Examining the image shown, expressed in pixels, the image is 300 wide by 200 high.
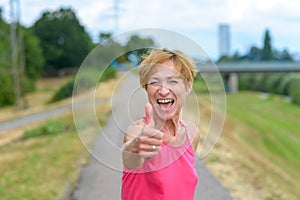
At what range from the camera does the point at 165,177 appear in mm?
2299

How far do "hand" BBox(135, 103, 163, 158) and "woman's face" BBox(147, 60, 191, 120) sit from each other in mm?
168

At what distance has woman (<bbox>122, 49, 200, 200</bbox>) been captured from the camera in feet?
6.44

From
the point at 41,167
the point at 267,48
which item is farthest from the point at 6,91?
the point at 267,48

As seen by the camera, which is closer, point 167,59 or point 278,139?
point 167,59

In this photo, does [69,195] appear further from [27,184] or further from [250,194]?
[250,194]

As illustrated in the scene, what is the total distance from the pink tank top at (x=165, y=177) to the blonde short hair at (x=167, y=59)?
1.10ft

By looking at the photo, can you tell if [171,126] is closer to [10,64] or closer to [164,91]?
[164,91]

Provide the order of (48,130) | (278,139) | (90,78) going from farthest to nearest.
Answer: (278,139)
(48,130)
(90,78)

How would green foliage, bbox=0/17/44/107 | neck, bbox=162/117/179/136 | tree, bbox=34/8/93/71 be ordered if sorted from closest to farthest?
neck, bbox=162/117/179/136, green foliage, bbox=0/17/44/107, tree, bbox=34/8/93/71

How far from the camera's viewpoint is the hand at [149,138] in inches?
73.4

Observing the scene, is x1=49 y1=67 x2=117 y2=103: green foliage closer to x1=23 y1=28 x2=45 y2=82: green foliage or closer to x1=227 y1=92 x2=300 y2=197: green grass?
x1=227 y1=92 x2=300 y2=197: green grass

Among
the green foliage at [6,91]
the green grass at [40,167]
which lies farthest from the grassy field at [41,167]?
the green foliage at [6,91]

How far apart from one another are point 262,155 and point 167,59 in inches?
718

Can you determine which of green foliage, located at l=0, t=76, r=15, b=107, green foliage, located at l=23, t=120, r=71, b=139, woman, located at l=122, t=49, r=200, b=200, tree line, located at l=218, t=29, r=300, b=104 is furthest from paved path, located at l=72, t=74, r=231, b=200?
tree line, located at l=218, t=29, r=300, b=104
